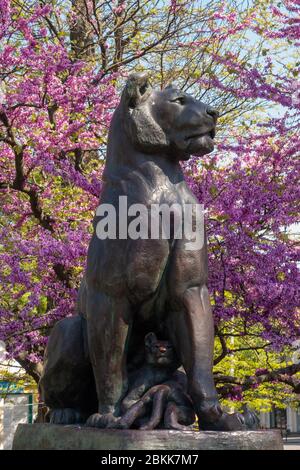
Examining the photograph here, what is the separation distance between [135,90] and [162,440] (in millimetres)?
1828

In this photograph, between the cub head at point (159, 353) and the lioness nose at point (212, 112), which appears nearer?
the cub head at point (159, 353)

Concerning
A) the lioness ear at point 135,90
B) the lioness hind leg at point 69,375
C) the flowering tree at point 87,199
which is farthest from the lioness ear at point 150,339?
the flowering tree at point 87,199

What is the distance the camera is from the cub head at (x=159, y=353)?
3553 mm

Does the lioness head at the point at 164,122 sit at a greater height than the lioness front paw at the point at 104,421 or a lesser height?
greater

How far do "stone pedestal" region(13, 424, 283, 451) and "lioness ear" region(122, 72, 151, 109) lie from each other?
1.73 meters

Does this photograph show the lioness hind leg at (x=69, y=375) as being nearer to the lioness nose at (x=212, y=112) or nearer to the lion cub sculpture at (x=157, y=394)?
the lion cub sculpture at (x=157, y=394)

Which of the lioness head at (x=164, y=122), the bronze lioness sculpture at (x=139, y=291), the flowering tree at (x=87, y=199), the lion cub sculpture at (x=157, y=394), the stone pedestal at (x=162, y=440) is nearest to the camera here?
the stone pedestal at (x=162, y=440)

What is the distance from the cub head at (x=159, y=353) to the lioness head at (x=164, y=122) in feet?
3.35

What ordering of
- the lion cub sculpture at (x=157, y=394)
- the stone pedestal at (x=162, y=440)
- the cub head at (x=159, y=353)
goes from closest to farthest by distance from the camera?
1. the stone pedestal at (x=162, y=440)
2. the lion cub sculpture at (x=157, y=394)
3. the cub head at (x=159, y=353)

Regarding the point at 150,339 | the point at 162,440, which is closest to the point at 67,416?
the point at 150,339

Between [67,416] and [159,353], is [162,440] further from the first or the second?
[67,416]

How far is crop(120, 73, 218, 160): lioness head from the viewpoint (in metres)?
3.69

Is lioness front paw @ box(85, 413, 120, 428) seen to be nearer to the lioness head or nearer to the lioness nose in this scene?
the lioness head

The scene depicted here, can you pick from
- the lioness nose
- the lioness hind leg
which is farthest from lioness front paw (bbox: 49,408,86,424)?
the lioness nose
